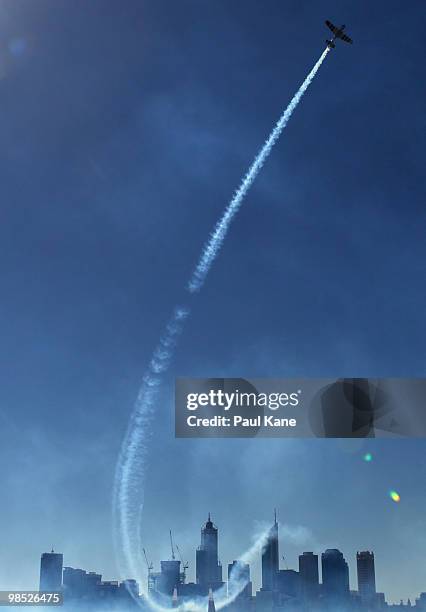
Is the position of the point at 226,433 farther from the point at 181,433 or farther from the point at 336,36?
the point at 336,36

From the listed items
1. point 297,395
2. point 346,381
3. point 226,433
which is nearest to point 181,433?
point 226,433

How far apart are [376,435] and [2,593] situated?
2728 inches

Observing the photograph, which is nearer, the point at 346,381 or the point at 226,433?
the point at 226,433

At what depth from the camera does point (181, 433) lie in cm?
9531

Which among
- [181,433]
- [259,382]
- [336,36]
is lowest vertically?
[181,433]

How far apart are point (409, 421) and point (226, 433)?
76.8 ft

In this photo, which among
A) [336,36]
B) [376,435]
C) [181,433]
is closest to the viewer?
[181,433]

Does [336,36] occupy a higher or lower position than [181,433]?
higher

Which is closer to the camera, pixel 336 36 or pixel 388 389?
pixel 388 389

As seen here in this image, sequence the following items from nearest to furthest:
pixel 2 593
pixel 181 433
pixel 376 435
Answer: pixel 181 433, pixel 376 435, pixel 2 593

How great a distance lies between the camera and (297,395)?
99.5 metres

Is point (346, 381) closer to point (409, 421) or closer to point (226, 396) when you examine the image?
point (409, 421)

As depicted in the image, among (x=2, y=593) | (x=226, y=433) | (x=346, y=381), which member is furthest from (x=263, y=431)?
(x=2, y=593)

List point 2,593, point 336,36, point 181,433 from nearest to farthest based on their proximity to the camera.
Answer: point 181,433 → point 2,593 → point 336,36
